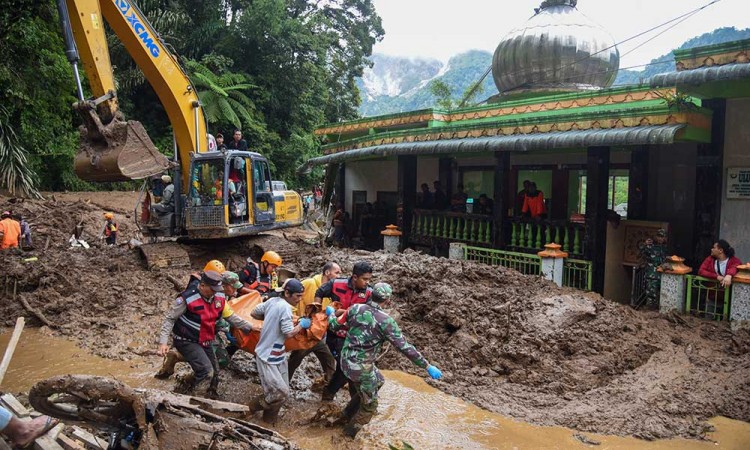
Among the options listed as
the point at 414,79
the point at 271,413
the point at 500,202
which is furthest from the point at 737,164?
the point at 414,79

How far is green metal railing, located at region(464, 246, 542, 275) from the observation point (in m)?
11.0

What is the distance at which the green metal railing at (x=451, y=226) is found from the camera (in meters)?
12.4

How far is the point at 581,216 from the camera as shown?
435 inches

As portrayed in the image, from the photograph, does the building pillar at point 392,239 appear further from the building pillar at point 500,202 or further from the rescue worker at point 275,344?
the rescue worker at point 275,344

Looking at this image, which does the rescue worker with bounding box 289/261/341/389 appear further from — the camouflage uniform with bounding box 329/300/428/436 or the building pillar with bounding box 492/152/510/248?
the building pillar with bounding box 492/152/510/248

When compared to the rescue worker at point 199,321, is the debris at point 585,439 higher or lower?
lower

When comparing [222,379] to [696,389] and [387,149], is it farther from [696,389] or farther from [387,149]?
[387,149]

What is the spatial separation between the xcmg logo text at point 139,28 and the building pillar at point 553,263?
331 inches

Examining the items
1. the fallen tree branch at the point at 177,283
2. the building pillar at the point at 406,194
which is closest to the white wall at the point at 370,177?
the building pillar at the point at 406,194

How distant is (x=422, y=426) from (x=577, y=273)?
232 inches

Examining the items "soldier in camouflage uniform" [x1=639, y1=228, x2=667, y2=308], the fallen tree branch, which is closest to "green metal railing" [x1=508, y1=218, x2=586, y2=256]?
"soldier in camouflage uniform" [x1=639, y1=228, x2=667, y2=308]

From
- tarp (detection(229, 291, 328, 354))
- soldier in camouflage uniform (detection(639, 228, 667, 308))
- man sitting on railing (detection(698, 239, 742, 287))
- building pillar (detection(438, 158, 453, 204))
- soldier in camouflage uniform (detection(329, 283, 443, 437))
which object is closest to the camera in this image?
soldier in camouflage uniform (detection(329, 283, 443, 437))

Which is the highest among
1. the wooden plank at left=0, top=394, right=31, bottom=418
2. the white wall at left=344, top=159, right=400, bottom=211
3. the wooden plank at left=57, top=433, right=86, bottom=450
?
the white wall at left=344, top=159, right=400, bottom=211

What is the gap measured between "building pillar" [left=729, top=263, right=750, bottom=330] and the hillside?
6456 centimetres
